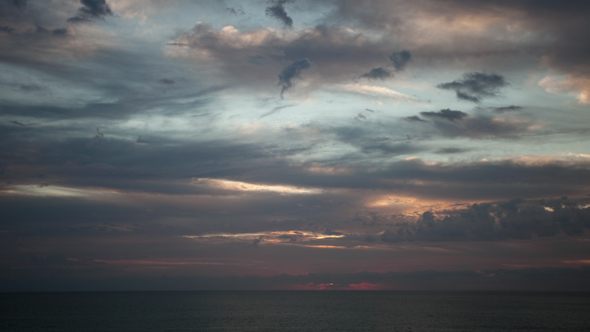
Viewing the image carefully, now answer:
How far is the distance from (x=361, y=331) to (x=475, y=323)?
138 ft

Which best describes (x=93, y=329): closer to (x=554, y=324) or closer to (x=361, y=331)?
(x=361, y=331)

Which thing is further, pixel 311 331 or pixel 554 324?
pixel 554 324

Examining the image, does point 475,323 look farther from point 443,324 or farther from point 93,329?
point 93,329

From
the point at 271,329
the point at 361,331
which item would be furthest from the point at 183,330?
the point at 361,331

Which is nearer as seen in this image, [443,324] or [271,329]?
[271,329]

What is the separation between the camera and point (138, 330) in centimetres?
9988

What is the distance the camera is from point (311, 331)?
328 ft

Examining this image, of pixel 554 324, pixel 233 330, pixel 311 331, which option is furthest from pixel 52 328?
pixel 554 324

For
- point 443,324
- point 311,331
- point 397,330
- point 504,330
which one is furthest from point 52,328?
point 504,330

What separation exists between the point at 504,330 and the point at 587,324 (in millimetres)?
37209

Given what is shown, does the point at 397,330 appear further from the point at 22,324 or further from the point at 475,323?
the point at 22,324

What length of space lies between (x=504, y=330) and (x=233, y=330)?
7163cm

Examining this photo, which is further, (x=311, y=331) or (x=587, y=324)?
(x=587, y=324)

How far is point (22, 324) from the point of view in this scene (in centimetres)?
11325
